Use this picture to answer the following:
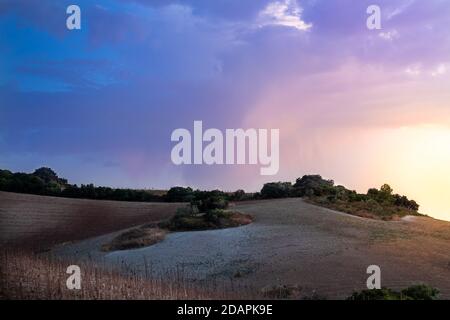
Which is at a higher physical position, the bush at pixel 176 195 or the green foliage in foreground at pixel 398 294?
the bush at pixel 176 195

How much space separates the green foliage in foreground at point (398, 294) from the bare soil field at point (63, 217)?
53.5 feet

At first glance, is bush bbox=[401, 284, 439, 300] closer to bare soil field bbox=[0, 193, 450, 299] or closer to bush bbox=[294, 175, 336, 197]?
bare soil field bbox=[0, 193, 450, 299]

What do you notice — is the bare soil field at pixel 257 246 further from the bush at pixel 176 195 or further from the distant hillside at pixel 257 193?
the bush at pixel 176 195

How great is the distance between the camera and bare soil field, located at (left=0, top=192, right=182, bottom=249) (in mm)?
27719

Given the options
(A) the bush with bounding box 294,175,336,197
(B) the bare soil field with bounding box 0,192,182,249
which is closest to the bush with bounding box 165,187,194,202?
(B) the bare soil field with bounding box 0,192,182,249

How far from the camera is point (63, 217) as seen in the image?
30.3 m

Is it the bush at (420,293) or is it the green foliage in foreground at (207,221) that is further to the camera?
the green foliage in foreground at (207,221)

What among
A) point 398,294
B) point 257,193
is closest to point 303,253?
point 398,294

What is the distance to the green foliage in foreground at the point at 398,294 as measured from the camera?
541 inches

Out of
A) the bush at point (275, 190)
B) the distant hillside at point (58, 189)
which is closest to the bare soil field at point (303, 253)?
the bush at point (275, 190)

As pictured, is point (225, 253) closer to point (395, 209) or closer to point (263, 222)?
point (263, 222)

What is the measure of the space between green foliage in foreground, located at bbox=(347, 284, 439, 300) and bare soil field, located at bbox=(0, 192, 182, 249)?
16.3 meters

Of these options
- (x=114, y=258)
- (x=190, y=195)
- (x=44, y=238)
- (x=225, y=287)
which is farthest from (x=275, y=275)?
(x=190, y=195)

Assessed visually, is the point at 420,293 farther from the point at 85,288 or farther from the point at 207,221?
the point at 207,221
